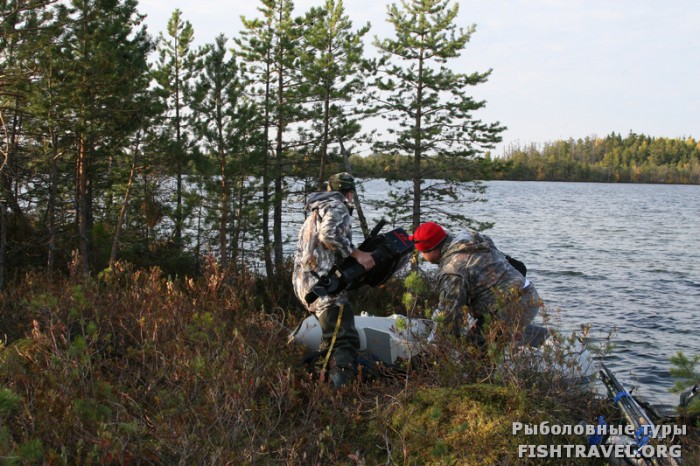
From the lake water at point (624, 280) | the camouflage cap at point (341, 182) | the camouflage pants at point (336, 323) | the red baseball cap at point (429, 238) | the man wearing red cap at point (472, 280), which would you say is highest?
the camouflage cap at point (341, 182)

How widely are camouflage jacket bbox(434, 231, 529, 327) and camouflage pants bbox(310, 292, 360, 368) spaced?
2.47 feet

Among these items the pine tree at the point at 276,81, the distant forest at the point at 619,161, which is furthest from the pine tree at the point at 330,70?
the distant forest at the point at 619,161

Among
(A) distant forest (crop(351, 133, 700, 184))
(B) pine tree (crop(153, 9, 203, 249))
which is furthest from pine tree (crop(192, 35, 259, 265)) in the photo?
(A) distant forest (crop(351, 133, 700, 184))

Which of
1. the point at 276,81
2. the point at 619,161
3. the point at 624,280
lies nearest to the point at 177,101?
the point at 276,81

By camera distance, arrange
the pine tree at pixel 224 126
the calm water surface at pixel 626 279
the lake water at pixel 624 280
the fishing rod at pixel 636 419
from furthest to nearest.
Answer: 1. the pine tree at pixel 224 126
2. the calm water surface at pixel 626 279
3. the lake water at pixel 624 280
4. the fishing rod at pixel 636 419

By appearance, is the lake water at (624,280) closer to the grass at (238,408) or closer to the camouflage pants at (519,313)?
the camouflage pants at (519,313)

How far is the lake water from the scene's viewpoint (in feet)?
39.1

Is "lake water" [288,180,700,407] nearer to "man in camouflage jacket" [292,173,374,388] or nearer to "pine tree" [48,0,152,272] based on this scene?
"man in camouflage jacket" [292,173,374,388]

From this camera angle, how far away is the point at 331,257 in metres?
5.39

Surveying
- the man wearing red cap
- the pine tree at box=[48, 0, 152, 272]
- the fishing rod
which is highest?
the pine tree at box=[48, 0, 152, 272]

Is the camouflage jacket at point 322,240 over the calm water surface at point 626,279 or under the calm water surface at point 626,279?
over

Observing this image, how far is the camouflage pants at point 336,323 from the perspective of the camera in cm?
509

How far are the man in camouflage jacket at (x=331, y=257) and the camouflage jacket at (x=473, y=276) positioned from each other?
687mm

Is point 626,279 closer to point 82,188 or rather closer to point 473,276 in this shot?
point 82,188
